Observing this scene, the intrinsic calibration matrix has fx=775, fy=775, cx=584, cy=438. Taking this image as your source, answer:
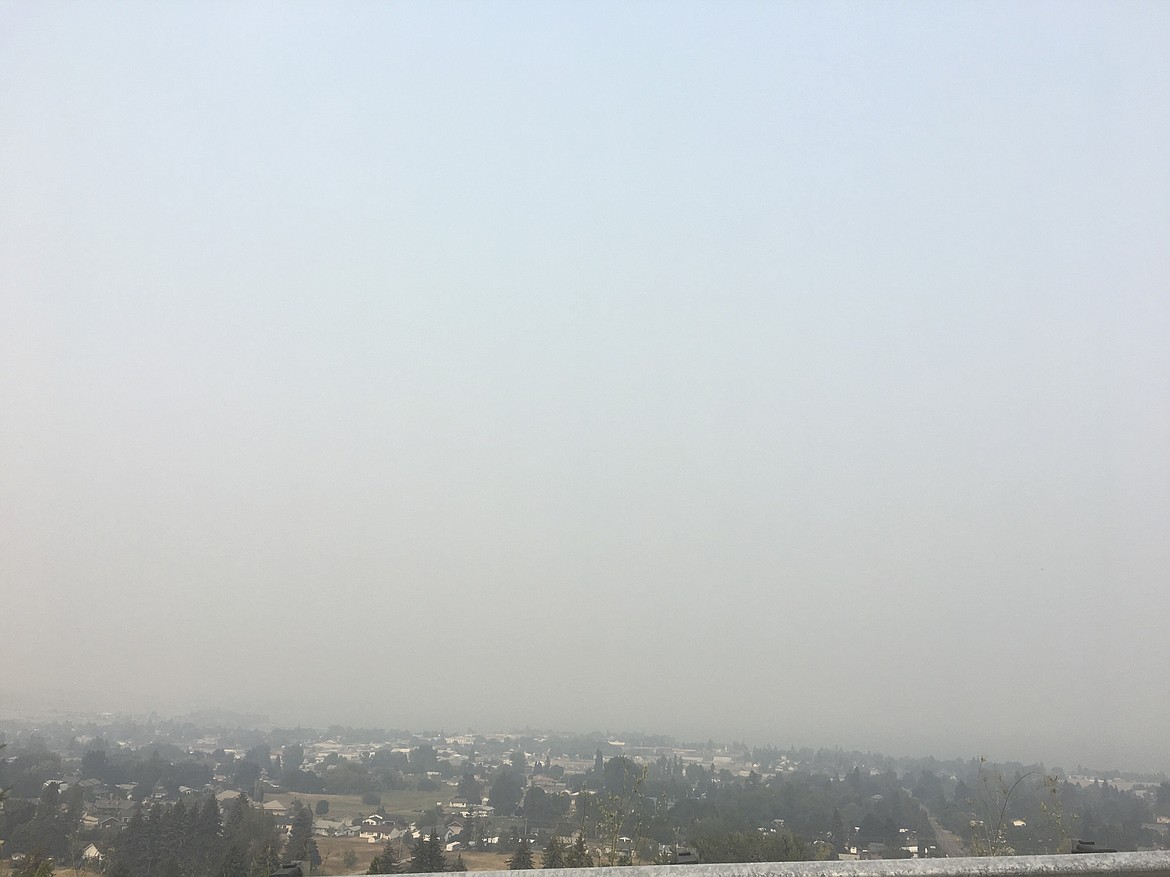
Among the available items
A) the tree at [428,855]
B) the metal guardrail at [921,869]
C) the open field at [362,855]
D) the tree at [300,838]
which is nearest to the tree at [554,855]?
the open field at [362,855]

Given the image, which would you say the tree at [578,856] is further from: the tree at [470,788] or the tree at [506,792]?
the tree at [470,788]

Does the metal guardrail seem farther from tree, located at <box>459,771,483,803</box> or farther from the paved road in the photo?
tree, located at <box>459,771,483,803</box>

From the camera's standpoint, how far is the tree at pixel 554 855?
3.56m

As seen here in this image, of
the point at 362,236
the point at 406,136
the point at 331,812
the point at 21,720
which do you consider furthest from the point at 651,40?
the point at 21,720

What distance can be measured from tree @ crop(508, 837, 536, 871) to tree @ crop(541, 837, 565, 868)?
67 millimetres

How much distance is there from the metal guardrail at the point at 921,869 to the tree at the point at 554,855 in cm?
192

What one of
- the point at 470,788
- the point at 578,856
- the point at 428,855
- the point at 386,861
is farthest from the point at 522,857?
the point at 470,788

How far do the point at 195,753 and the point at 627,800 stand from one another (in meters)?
2.62

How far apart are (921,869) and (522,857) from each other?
7.70 ft

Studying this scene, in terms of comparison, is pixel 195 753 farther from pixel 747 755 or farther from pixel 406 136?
pixel 406 136

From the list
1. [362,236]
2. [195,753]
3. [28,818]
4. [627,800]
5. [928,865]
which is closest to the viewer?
[928,865]

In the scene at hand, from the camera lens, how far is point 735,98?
23.6 feet

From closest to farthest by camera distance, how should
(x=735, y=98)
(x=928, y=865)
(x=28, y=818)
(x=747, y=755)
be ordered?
(x=928, y=865) → (x=28, y=818) → (x=747, y=755) → (x=735, y=98)

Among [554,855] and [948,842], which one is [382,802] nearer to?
[554,855]
